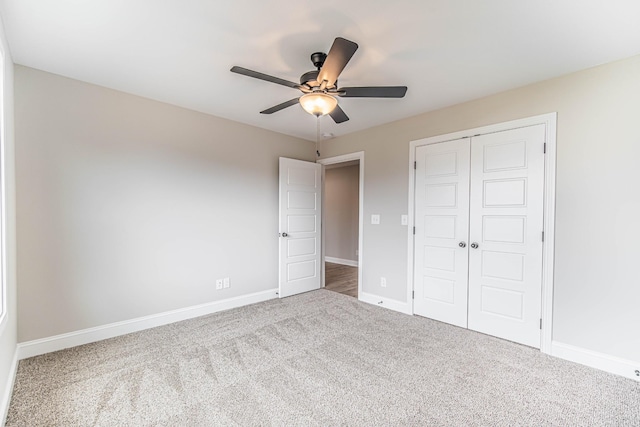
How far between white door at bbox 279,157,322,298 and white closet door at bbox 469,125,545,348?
7.37 feet

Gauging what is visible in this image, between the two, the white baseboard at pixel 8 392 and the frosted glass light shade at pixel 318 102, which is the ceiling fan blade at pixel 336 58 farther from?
the white baseboard at pixel 8 392

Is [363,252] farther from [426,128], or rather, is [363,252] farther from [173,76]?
[173,76]

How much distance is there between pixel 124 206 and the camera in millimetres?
2826

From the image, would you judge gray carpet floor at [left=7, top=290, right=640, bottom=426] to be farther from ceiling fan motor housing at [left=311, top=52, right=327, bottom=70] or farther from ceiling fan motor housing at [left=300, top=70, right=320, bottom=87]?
ceiling fan motor housing at [left=311, top=52, right=327, bottom=70]

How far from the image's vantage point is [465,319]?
119 inches

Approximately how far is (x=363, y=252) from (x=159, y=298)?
2.56 meters

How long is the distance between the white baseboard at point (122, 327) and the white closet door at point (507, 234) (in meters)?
2.74

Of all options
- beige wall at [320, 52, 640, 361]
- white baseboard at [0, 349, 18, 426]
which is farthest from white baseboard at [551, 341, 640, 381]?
white baseboard at [0, 349, 18, 426]

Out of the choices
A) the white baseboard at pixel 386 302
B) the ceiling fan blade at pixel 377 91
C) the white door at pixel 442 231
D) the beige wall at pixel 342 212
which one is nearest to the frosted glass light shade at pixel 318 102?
the ceiling fan blade at pixel 377 91

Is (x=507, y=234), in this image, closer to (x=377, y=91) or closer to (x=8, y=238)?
(x=377, y=91)

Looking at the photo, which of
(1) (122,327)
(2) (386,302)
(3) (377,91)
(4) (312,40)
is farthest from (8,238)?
(2) (386,302)

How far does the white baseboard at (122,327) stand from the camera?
2387mm

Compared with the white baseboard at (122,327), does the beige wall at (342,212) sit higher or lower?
Answer: higher

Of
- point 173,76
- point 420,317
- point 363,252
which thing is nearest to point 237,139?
point 173,76
